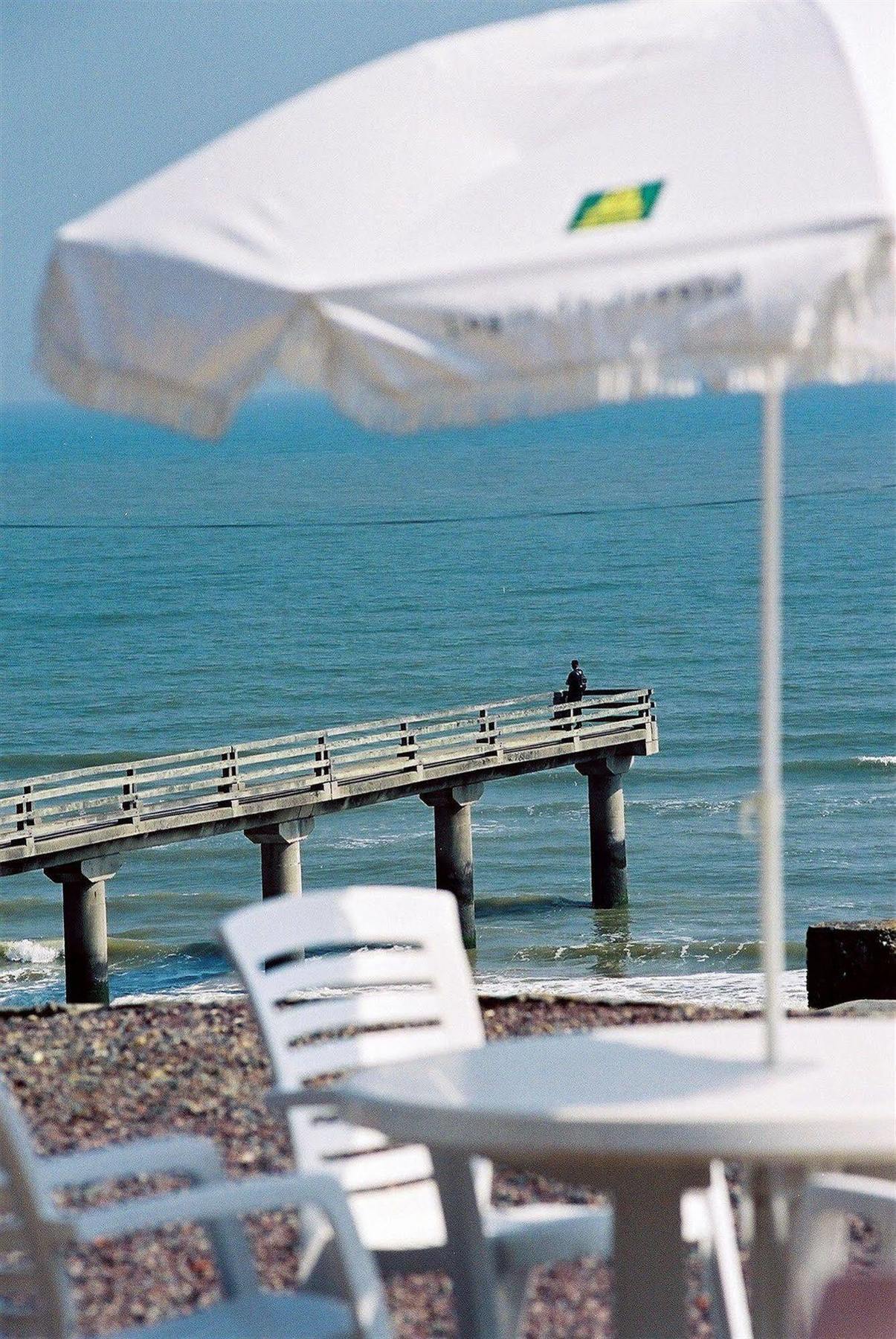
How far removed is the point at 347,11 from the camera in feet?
237

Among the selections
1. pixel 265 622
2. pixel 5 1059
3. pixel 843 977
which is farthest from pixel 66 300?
pixel 265 622

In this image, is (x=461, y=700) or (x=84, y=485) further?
(x=84, y=485)

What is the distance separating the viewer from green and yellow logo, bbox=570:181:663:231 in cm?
271

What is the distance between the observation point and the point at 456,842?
25.8 meters

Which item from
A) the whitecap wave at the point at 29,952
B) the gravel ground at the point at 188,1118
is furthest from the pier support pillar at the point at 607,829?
the gravel ground at the point at 188,1118

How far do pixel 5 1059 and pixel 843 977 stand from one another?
3724 mm

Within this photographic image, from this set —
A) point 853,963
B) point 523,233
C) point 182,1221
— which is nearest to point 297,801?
point 853,963

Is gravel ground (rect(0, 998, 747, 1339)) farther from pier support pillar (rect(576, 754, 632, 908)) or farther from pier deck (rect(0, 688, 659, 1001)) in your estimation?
pier support pillar (rect(576, 754, 632, 908))

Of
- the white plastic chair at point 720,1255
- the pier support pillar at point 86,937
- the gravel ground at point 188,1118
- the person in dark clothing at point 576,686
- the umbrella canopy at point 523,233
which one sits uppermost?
the umbrella canopy at point 523,233

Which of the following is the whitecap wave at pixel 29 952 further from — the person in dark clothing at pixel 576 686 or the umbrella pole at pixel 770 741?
the umbrella pole at pixel 770 741

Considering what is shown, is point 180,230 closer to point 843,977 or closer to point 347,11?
point 843,977

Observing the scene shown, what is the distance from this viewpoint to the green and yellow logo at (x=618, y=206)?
107 inches

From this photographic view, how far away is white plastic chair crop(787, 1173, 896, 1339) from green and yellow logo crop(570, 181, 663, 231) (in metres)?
1.56

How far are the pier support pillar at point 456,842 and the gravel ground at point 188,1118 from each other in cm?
1730
